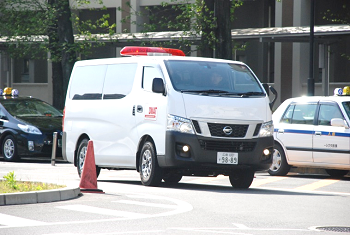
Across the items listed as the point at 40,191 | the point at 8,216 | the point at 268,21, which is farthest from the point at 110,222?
the point at 268,21

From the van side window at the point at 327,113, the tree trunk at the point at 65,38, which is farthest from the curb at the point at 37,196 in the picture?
the tree trunk at the point at 65,38

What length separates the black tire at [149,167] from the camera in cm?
1337

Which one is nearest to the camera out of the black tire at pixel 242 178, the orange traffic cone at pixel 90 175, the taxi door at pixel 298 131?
the orange traffic cone at pixel 90 175

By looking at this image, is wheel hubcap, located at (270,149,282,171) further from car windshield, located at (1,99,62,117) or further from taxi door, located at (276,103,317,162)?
car windshield, located at (1,99,62,117)

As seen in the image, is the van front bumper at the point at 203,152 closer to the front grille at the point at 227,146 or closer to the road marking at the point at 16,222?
the front grille at the point at 227,146

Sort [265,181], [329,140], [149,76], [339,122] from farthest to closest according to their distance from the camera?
[329,140]
[339,122]
[265,181]
[149,76]

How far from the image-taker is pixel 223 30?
80.7ft

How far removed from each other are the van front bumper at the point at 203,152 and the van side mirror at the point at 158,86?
69 cm

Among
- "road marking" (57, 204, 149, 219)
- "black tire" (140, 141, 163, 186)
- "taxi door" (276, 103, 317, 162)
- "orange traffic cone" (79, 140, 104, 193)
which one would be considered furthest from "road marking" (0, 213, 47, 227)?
"taxi door" (276, 103, 317, 162)

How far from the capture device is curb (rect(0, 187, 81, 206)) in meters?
10.5

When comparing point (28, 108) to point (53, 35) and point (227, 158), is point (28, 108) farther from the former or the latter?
point (227, 158)

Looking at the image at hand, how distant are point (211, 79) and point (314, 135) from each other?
12.3ft

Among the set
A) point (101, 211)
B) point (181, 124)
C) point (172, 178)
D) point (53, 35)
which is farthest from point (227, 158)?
point (53, 35)

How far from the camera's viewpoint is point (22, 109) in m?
22.7
